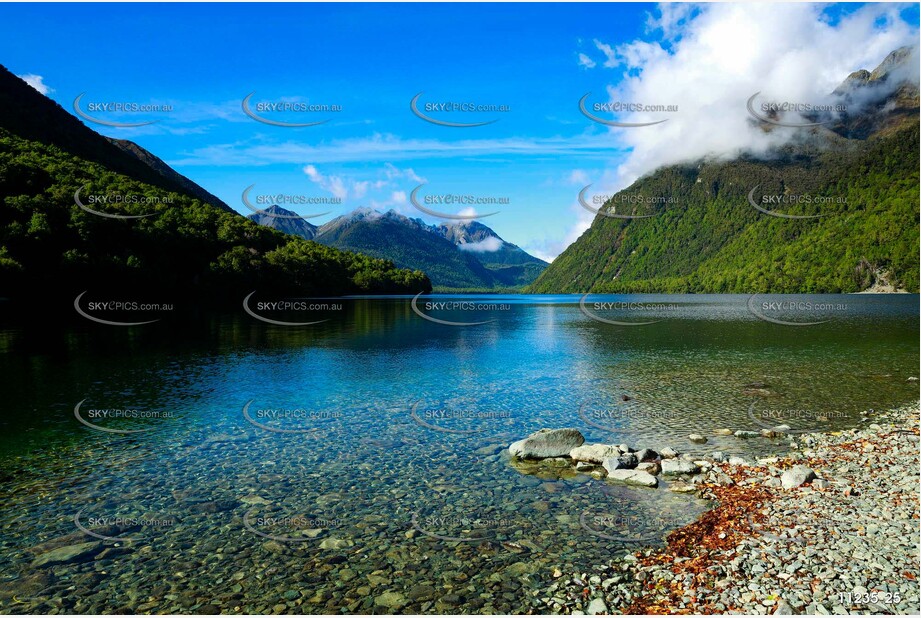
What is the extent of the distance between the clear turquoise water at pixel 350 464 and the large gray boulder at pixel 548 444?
1.06 meters

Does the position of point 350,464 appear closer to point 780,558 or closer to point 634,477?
point 634,477

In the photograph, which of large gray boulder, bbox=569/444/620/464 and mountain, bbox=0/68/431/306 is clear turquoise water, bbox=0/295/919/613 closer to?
large gray boulder, bbox=569/444/620/464

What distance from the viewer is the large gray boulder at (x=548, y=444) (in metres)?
19.1

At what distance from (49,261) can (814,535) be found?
389 feet

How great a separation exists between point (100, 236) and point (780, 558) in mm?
127912

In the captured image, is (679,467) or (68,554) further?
(679,467)

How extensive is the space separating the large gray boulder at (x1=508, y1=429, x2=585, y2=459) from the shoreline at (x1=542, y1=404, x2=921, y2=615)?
4.83 metres

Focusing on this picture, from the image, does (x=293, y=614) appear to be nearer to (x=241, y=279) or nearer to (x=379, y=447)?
(x=379, y=447)

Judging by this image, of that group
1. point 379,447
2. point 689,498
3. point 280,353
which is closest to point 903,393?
point 689,498

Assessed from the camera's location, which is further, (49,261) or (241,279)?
(241,279)

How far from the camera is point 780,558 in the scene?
10.8 m

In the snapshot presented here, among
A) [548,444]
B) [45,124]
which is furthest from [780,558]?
[45,124]

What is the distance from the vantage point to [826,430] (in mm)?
22844

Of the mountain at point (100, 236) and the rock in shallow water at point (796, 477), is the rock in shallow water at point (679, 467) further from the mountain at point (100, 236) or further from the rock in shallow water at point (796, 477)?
the mountain at point (100, 236)
